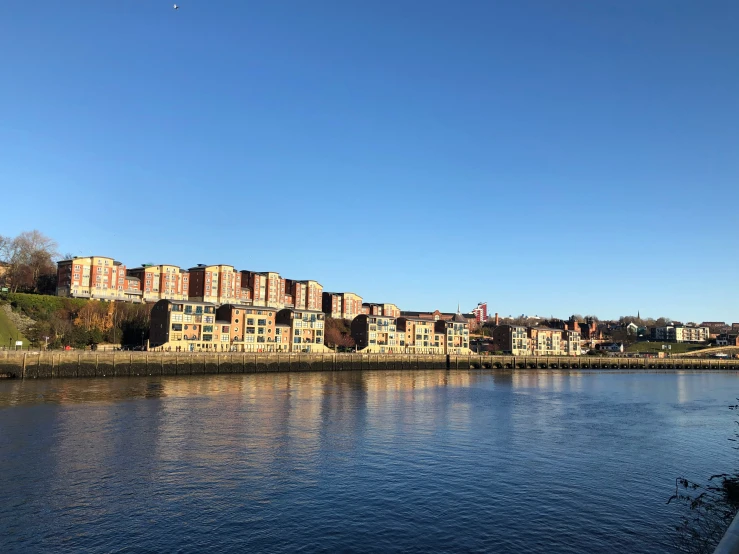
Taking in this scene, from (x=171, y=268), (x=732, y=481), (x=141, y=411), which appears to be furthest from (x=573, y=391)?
(x=171, y=268)

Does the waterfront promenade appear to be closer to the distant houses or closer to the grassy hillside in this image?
the distant houses

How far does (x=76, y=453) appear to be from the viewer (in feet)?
115

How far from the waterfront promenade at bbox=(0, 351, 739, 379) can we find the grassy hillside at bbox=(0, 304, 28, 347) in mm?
20637

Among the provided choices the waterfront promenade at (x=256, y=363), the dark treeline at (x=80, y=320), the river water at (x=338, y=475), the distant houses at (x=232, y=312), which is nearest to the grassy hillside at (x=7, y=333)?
the dark treeline at (x=80, y=320)

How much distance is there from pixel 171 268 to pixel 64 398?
101 metres

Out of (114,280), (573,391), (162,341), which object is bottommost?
(573,391)

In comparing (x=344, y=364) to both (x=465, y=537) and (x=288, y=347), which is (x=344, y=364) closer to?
(x=288, y=347)

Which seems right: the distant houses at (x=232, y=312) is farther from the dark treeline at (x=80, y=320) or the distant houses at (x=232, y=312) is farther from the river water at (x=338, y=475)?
the river water at (x=338, y=475)

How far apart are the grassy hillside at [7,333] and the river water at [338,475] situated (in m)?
50.1

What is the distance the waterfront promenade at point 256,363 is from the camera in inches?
A: 3460

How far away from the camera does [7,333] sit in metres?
106

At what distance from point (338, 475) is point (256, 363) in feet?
281

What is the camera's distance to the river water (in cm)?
2302

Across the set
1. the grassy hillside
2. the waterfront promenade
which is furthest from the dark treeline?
the waterfront promenade
